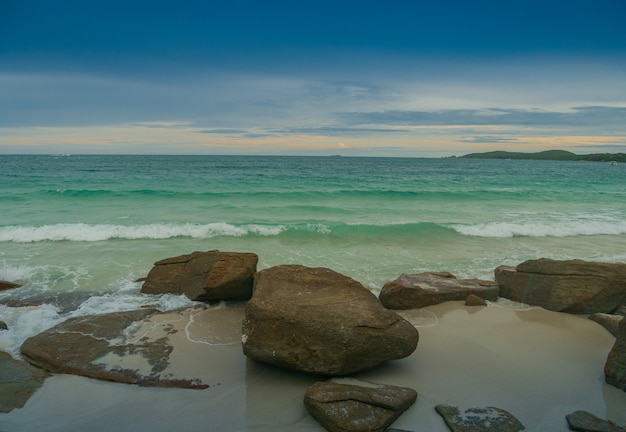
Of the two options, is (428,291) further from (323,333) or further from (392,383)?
(323,333)

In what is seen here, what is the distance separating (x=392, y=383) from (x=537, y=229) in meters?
14.0

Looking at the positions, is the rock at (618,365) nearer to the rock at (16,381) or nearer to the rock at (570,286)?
the rock at (570,286)

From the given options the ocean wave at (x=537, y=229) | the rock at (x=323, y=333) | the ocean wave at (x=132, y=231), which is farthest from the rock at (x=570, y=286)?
the ocean wave at (x=132, y=231)

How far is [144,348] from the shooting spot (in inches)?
229

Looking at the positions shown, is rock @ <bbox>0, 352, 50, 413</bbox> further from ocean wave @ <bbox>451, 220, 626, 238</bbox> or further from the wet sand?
ocean wave @ <bbox>451, 220, 626, 238</bbox>

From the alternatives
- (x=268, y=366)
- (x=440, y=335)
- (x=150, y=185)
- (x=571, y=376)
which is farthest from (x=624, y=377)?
(x=150, y=185)

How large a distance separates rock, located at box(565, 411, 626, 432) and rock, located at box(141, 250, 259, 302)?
16.9 ft

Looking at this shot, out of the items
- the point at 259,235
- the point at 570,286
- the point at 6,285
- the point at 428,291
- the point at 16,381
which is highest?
the point at 570,286

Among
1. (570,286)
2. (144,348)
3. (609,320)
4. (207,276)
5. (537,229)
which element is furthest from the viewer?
(537,229)

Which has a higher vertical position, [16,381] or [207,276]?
[207,276]

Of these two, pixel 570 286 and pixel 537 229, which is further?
pixel 537 229

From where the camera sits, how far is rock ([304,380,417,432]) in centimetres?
398

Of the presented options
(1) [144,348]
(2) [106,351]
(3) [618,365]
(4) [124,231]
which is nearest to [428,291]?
(3) [618,365]

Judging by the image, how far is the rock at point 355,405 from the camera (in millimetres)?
3980
